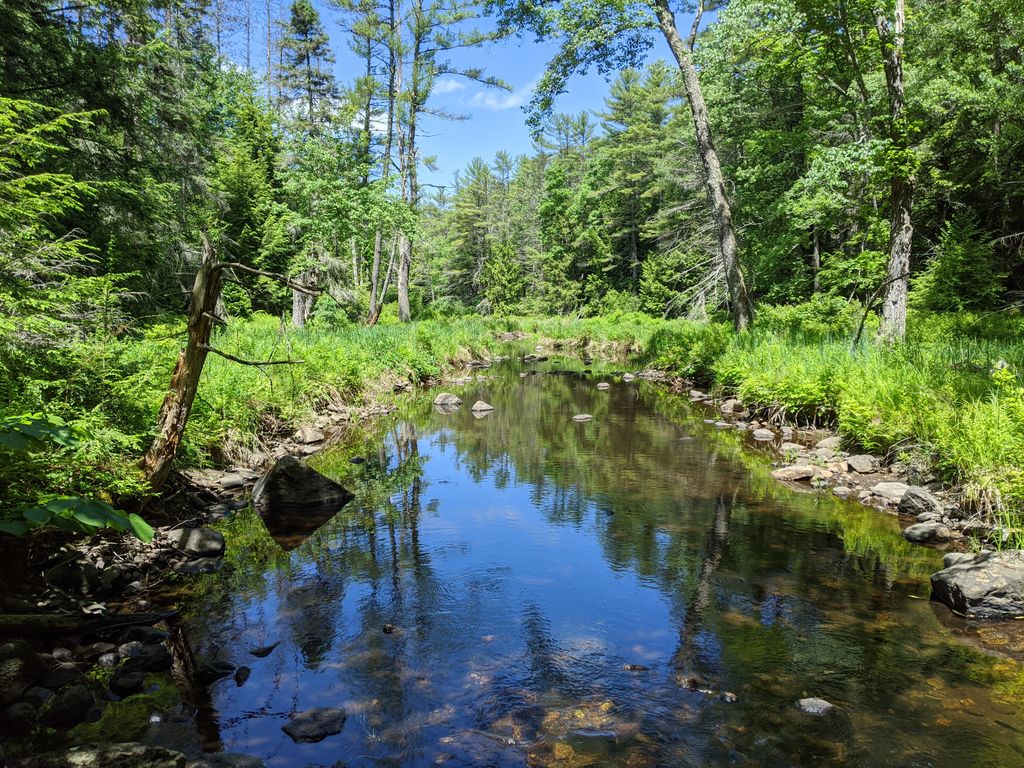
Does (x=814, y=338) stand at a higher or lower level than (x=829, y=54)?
lower

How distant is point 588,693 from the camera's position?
400 centimetres

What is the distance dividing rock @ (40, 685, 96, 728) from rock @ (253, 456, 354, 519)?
3.97 meters

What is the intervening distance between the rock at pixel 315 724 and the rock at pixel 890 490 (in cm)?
707

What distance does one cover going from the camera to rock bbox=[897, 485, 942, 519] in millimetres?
7045

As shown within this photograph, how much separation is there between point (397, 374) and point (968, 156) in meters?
21.8

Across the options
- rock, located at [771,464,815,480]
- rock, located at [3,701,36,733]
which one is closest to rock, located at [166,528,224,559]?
rock, located at [3,701,36,733]

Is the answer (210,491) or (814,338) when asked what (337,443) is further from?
(814,338)

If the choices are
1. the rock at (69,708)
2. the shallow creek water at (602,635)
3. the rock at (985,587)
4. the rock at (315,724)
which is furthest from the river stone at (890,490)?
the rock at (69,708)

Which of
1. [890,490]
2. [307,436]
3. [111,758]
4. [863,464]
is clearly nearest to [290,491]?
[307,436]

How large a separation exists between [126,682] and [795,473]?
8.47 m

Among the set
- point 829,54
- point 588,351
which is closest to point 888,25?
point 829,54

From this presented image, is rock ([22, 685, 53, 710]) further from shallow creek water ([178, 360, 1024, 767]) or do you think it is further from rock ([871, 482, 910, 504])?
rock ([871, 482, 910, 504])

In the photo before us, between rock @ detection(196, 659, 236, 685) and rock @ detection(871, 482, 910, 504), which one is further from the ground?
rock @ detection(871, 482, 910, 504)

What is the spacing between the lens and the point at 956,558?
557cm
